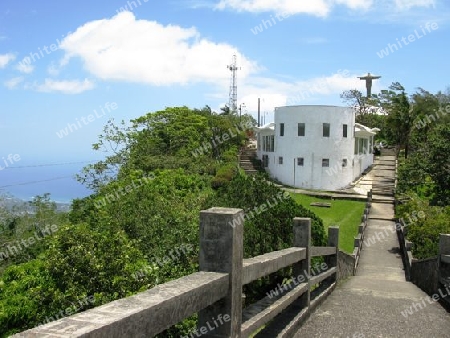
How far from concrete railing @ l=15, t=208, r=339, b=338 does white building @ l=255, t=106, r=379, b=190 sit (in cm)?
3094

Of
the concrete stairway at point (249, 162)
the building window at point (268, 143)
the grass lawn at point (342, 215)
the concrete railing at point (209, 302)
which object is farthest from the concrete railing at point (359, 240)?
the concrete stairway at point (249, 162)

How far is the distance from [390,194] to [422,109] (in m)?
16.0

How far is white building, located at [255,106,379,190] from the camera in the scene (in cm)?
3650

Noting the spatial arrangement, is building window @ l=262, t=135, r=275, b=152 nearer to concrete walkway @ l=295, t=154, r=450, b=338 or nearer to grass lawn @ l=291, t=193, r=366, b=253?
grass lawn @ l=291, t=193, r=366, b=253

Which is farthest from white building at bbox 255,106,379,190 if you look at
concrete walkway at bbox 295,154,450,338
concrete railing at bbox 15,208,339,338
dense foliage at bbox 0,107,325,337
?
concrete railing at bbox 15,208,339,338

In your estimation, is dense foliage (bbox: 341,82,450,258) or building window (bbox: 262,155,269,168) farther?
building window (bbox: 262,155,269,168)

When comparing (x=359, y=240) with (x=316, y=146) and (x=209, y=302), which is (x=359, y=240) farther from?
(x=316, y=146)

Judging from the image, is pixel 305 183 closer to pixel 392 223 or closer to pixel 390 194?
pixel 390 194

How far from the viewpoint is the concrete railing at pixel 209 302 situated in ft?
7.13

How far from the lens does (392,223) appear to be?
26219 millimetres

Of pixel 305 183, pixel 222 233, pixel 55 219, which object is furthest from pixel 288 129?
pixel 222 233

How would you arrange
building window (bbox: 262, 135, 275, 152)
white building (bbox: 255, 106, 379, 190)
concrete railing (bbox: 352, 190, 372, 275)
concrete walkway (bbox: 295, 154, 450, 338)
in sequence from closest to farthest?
concrete walkway (bbox: 295, 154, 450, 338) → concrete railing (bbox: 352, 190, 372, 275) → white building (bbox: 255, 106, 379, 190) → building window (bbox: 262, 135, 275, 152)

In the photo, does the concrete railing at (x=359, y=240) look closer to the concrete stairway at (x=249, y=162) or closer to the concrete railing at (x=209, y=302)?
the concrete railing at (x=209, y=302)

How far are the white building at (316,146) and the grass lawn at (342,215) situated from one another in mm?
4550
